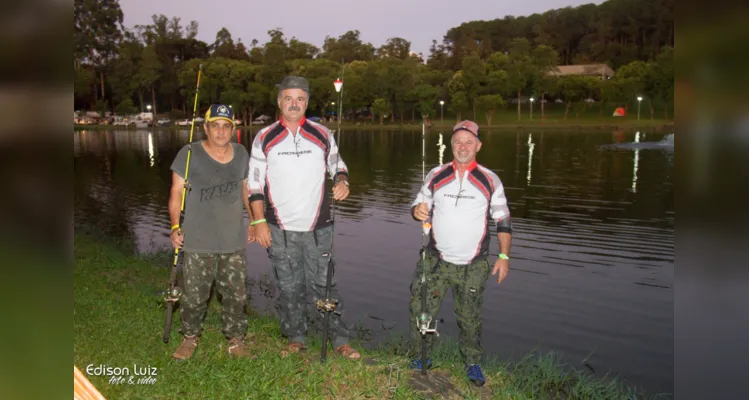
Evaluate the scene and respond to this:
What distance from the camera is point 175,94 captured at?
106m

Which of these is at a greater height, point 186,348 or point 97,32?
point 97,32

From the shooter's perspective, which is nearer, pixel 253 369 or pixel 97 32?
pixel 253 369

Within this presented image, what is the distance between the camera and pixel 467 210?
5477 millimetres

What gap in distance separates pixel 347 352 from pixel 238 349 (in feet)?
3.72

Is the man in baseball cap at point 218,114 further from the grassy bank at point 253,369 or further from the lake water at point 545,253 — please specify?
the grassy bank at point 253,369

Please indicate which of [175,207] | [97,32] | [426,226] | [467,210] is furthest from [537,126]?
[175,207]

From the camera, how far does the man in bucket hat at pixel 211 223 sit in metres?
5.60

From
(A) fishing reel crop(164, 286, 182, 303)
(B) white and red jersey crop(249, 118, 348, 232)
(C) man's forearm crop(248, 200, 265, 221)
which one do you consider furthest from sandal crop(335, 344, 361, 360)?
(A) fishing reel crop(164, 286, 182, 303)

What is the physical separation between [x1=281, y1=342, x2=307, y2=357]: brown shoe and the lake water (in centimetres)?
289

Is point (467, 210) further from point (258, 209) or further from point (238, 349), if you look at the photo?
point (238, 349)

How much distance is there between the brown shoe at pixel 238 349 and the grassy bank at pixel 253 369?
100 millimetres

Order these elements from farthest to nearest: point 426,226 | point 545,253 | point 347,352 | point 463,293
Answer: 1. point 545,253
2. point 347,352
3. point 426,226
4. point 463,293

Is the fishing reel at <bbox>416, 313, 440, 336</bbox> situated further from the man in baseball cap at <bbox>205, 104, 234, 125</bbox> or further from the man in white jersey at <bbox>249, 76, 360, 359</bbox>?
the man in baseball cap at <bbox>205, 104, 234, 125</bbox>
